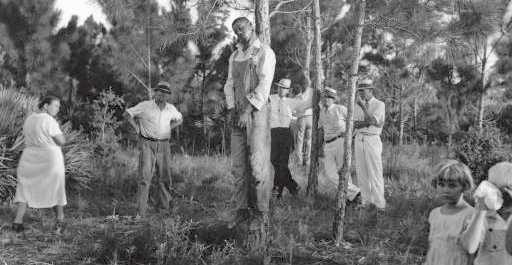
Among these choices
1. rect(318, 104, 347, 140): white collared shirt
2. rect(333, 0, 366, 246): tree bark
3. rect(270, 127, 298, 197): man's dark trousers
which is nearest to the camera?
rect(333, 0, 366, 246): tree bark

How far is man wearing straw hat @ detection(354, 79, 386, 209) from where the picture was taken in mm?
6637

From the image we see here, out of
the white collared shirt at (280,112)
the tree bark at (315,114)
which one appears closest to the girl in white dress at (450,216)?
the tree bark at (315,114)

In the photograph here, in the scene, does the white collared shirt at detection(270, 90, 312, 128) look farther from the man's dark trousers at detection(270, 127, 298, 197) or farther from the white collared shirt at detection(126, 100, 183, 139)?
the white collared shirt at detection(126, 100, 183, 139)

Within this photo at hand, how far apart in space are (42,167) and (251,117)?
235cm

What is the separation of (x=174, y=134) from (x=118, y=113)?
2.02m

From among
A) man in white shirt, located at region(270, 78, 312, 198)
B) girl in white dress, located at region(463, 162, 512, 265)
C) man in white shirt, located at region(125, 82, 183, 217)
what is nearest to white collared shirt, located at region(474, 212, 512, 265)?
girl in white dress, located at region(463, 162, 512, 265)

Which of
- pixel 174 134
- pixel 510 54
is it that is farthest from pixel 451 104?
pixel 174 134

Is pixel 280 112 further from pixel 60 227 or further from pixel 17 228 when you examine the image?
pixel 17 228

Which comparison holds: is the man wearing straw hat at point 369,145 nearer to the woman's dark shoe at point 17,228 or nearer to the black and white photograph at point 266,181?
the black and white photograph at point 266,181

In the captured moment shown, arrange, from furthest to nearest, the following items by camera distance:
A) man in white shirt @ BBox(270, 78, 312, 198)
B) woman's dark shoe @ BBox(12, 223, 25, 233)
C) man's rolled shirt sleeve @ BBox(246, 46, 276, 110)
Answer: man in white shirt @ BBox(270, 78, 312, 198)
woman's dark shoe @ BBox(12, 223, 25, 233)
man's rolled shirt sleeve @ BBox(246, 46, 276, 110)

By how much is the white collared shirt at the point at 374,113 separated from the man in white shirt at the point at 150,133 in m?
2.33

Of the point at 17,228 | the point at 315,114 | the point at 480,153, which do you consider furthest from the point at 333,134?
the point at 17,228

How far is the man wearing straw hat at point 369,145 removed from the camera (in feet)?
21.8

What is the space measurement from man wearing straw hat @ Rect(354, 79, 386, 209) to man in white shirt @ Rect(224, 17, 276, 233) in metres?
2.27
